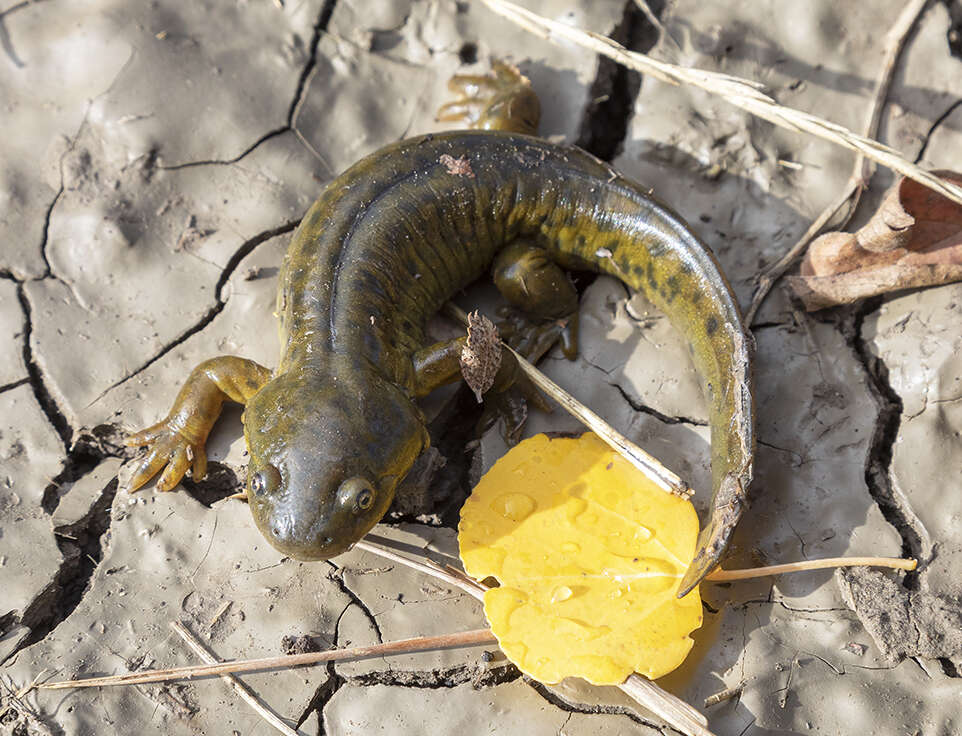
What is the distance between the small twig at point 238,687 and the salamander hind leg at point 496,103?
3009 mm

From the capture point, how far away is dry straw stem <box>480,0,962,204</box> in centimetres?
368

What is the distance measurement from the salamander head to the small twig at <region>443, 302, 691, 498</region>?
75 cm

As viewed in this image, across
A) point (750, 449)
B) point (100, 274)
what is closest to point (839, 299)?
point (750, 449)

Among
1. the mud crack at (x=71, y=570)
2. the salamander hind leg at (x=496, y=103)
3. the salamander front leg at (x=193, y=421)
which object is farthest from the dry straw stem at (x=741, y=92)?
the mud crack at (x=71, y=570)

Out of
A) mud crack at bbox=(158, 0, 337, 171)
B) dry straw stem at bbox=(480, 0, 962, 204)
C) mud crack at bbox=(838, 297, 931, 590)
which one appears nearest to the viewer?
mud crack at bbox=(838, 297, 931, 590)

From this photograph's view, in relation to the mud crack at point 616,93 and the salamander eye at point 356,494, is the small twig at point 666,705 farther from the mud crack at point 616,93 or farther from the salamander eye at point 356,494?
the mud crack at point 616,93

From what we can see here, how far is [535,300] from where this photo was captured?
419 centimetres

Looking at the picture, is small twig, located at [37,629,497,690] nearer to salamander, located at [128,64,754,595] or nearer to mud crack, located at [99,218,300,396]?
salamander, located at [128,64,754,595]

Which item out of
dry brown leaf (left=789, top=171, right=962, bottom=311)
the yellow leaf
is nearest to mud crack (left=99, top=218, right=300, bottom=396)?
the yellow leaf

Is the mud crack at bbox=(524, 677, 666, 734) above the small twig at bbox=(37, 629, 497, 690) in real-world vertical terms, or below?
above

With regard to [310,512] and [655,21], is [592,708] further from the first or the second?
[655,21]

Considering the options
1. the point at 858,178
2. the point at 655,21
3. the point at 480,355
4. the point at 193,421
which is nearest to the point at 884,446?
the point at 858,178

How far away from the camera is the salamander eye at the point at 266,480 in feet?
10.2

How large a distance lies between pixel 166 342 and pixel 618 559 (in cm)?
256
